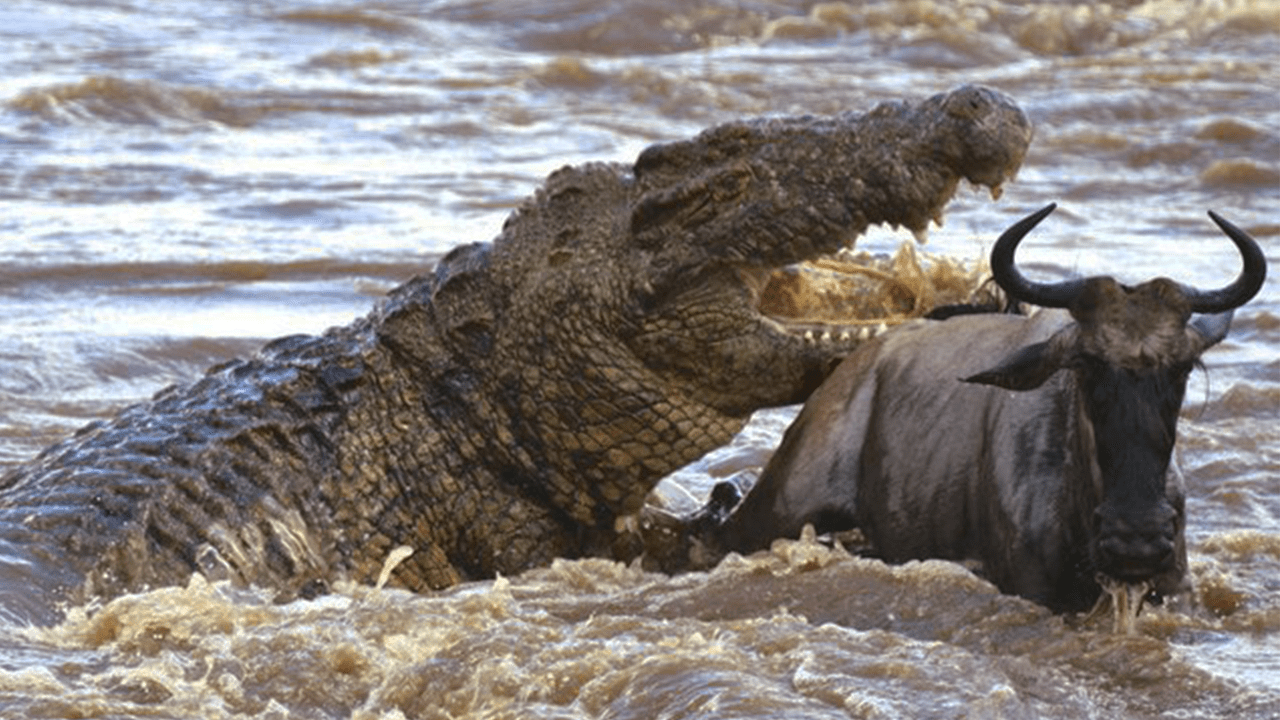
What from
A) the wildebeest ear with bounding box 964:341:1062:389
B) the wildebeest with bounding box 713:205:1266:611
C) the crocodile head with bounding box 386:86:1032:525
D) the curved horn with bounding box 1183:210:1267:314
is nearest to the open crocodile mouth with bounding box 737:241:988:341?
the crocodile head with bounding box 386:86:1032:525

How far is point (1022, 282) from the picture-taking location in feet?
19.0

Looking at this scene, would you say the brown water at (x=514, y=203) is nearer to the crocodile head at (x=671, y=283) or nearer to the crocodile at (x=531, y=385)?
the crocodile at (x=531, y=385)

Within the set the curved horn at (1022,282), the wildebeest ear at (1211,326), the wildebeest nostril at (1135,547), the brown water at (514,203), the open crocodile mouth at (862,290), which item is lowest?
the brown water at (514,203)

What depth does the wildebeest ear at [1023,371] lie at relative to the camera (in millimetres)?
5844

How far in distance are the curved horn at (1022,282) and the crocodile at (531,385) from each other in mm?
547

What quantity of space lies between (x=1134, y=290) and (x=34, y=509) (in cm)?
274

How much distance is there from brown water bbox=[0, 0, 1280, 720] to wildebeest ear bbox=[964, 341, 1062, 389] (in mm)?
589

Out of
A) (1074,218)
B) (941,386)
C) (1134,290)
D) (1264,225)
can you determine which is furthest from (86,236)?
(1134,290)

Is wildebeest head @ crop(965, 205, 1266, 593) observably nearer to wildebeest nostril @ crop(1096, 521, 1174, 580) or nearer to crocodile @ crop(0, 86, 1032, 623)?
wildebeest nostril @ crop(1096, 521, 1174, 580)

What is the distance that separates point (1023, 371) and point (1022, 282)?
0.21m

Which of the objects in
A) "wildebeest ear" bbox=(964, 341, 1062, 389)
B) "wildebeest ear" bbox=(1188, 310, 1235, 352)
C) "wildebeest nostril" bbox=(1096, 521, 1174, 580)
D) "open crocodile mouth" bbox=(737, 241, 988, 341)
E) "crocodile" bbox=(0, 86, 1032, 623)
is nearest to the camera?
"wildebeest nostril" bbox=(1096, 521, 1174, 580)

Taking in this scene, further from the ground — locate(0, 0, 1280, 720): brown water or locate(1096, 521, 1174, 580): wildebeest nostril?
locate(1096, 521, 1174, 580): wildebeest nostril

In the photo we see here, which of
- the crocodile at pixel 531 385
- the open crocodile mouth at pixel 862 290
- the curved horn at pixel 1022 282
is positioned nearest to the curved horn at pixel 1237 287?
the curved horn at pixel 1022 282

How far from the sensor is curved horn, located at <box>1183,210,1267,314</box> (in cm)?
565
